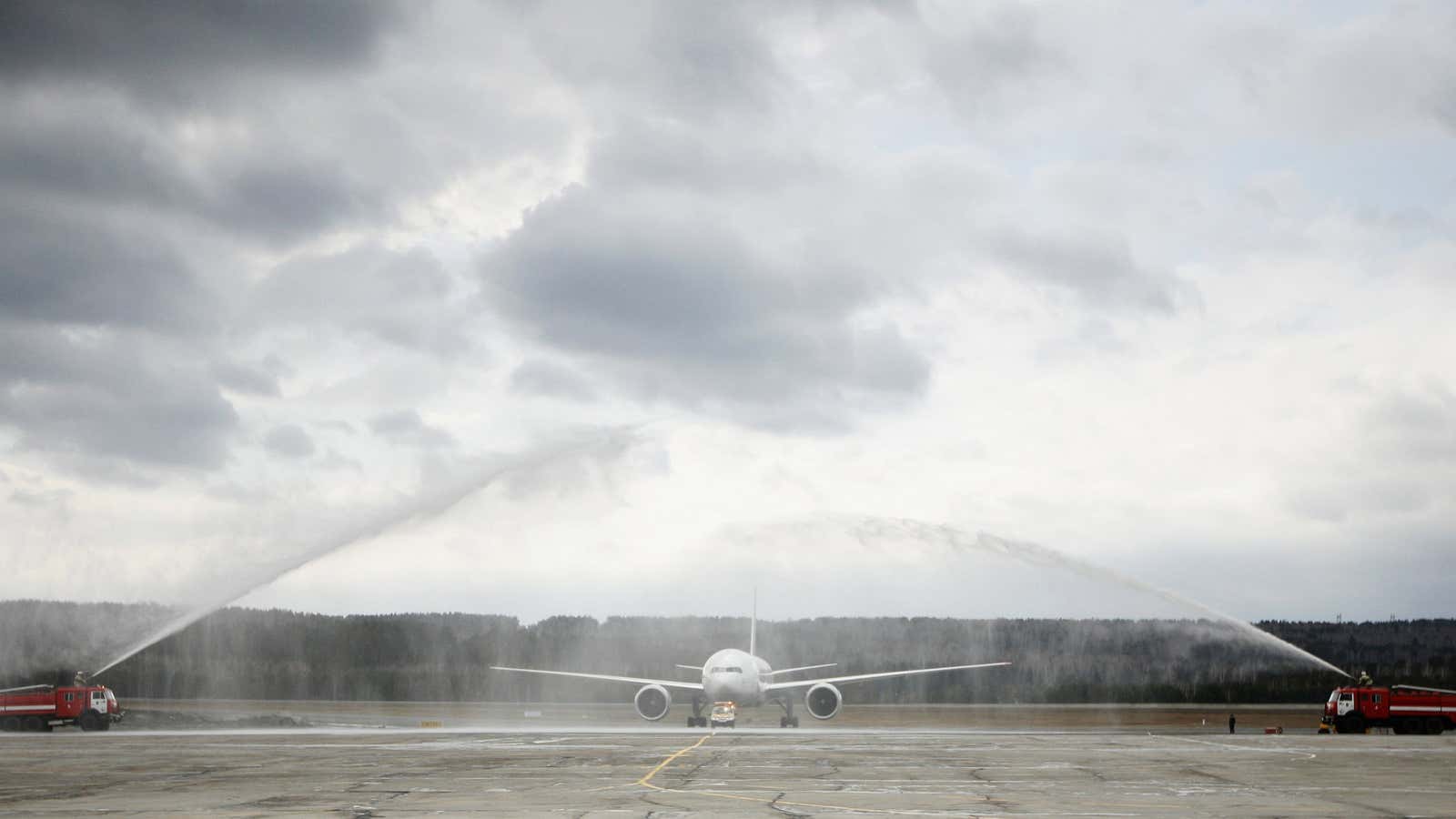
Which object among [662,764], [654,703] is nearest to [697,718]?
[654,703]

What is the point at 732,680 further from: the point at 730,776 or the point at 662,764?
the point at 730,776

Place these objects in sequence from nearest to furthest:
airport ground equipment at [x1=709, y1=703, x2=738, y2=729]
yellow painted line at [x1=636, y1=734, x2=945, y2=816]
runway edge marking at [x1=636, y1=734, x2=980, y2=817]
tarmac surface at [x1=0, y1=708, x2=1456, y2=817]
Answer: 1. runway edge marking at [x1=636, y1=734, x2=980, y2=817]
2. yellow painted line at [x1=636, y1=734, x2=945, y2=816]
3. tarmac surface at [x1=0, y1=708, x2=1456, y2=817]
4. airport ground equipment at [x1=709, y1=703, x2=738, y2=729]

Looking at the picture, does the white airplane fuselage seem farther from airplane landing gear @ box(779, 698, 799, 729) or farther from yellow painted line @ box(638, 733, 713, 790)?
yellow painted line @ box(638, 733, 713, 790)

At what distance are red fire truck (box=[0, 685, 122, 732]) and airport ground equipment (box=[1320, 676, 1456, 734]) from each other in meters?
67.2

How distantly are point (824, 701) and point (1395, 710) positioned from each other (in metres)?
30.8

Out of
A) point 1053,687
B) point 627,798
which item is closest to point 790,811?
point 627,798

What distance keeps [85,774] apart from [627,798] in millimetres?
18981

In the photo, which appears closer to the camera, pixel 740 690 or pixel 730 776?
pixel 730 776

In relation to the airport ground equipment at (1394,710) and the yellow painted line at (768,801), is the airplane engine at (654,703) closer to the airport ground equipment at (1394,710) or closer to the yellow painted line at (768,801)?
the airport ground equipment at (1394,710)

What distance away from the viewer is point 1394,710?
6569 cm

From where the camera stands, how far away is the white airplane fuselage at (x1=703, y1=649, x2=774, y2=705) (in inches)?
2837

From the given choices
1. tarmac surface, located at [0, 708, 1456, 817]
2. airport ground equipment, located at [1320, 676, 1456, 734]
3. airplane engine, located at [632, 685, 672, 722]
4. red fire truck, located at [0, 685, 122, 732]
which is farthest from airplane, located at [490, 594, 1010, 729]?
red fire truck, located at [0, 685, 122, 732]

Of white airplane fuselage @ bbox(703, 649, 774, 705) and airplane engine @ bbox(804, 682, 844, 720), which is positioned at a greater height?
white airplane fuselage @ bbox(703, 649, 774, 705)

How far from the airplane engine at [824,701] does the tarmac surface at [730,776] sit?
608 inches
